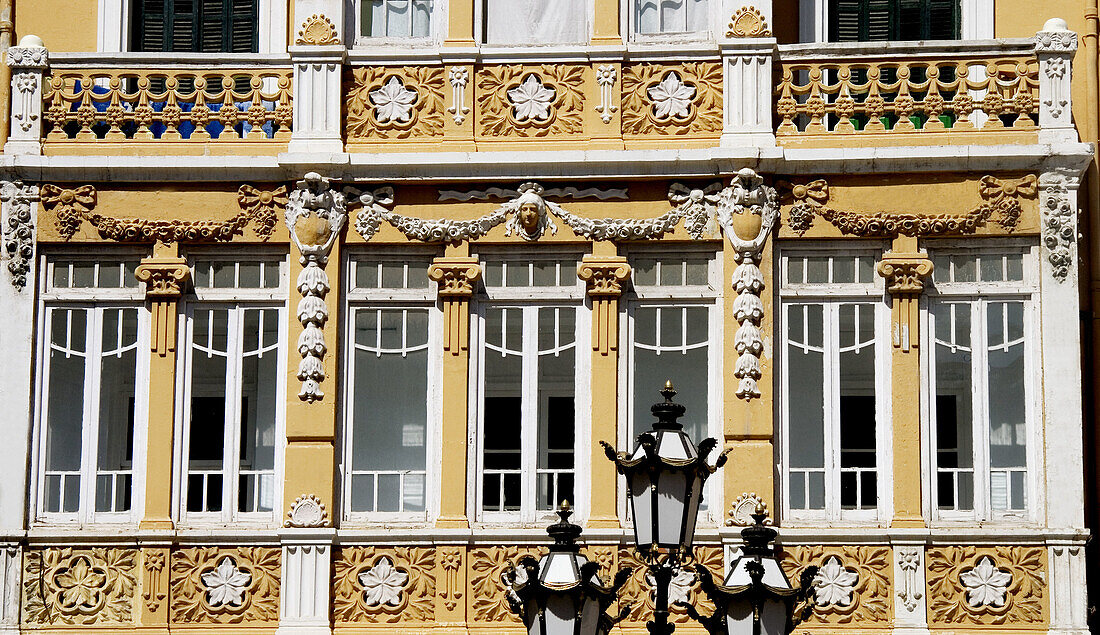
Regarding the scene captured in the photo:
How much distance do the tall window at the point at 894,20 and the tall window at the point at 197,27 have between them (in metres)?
5.50

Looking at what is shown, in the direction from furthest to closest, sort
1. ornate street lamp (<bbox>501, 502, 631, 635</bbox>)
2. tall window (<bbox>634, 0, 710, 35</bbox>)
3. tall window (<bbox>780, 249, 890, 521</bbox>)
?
tall window (<bbox>634, 0, 710, 35</bbox>) < tall window (<bbox>780, 249, 890, 521</bbox>) < ornate street lamp (<bbox>501, 502, 631, 635</bbox>)

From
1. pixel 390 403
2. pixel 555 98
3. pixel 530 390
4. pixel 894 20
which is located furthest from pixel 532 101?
pixel 894 20

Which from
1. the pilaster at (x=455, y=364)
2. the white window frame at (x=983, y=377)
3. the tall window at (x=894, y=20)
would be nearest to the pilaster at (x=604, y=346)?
the pilaster at (x=455, y=364)

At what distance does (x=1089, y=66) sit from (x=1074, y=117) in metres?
0.50

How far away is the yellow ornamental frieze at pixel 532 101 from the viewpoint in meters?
19.4

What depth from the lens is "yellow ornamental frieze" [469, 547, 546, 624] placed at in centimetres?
1858

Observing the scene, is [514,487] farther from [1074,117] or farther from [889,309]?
[1074,117]

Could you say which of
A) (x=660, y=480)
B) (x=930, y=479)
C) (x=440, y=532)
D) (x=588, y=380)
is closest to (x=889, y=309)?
(x=930, y=479)

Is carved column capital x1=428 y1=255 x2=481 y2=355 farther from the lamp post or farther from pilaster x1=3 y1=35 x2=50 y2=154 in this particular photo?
the lamp post

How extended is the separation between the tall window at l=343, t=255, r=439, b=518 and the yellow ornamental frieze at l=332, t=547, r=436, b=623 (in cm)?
57

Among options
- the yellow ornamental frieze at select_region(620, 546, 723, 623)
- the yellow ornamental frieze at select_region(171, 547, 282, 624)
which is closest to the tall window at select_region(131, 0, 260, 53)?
the yellow ornamental frieze at select_region(171, 547, 282, 624)

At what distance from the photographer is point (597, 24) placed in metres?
19.5

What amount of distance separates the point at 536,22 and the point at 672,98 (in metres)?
1.50

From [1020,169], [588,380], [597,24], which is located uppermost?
[597,24]
